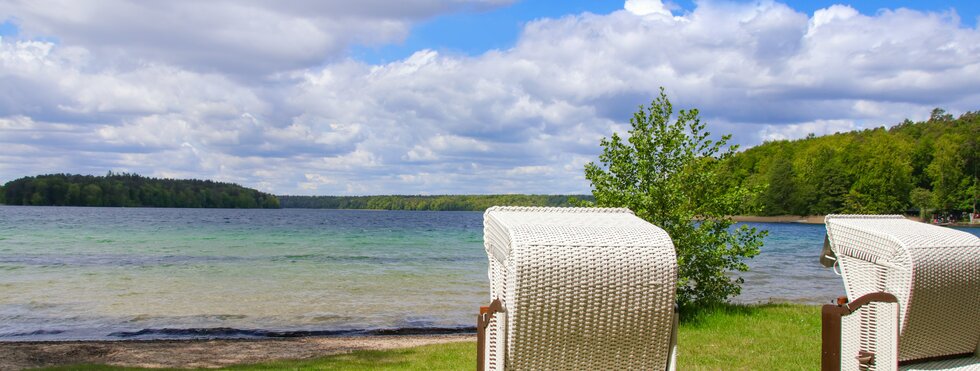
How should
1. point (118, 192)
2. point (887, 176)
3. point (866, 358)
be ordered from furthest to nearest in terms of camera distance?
point (118, 192) < point (887, 176) < point (866, 358)

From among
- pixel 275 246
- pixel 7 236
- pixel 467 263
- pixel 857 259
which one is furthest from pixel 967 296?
pixel 7 236

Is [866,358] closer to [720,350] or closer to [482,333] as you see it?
[482,333]

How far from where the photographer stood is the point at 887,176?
250 feet

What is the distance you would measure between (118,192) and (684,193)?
116 m

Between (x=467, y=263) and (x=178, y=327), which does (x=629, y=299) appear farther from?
A: (x=467, y=263)

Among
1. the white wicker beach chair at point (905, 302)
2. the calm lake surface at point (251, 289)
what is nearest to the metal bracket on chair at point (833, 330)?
the white wicker beach chair at point (905, 302)

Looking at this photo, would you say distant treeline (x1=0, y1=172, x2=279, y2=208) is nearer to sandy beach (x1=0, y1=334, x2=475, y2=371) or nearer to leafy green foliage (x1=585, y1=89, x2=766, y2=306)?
sandy beach (x1=0, y1=334, x2=475, y2=371)

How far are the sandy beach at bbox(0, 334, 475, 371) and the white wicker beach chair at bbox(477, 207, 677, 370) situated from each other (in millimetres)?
6947

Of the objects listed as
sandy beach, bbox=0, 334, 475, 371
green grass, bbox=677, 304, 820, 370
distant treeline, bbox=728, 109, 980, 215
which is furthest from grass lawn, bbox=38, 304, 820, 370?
distant treeline, bbox=728, 109, 980, 215

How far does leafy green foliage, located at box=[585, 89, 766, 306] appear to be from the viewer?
10062mm

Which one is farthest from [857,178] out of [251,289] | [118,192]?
[118,192]

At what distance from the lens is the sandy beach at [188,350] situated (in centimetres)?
955

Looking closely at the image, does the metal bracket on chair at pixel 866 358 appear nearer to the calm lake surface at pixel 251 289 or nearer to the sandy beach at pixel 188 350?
the sandy beach at pixel 188 350

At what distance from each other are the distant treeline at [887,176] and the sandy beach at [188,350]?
69.5 metres
